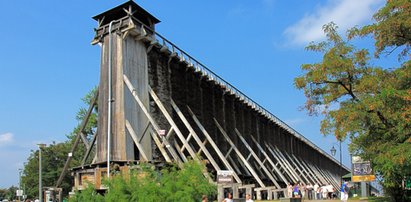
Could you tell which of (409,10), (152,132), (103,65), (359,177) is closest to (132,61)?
(103,65)

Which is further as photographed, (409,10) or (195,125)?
(195,125)

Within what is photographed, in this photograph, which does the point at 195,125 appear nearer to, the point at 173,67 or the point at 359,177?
the point at 173,67

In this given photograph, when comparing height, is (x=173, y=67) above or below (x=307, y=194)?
above

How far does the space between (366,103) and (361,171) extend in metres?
9.56

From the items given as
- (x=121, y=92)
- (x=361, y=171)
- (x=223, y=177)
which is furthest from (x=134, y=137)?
(x=361, y=171)

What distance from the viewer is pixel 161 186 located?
1738cm

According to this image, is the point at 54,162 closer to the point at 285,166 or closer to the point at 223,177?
the point at 285,166

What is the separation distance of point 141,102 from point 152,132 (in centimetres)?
224

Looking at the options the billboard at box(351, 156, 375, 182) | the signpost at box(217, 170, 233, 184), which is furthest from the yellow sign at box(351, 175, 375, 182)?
the signpost at box(217, 170, 233, 184)

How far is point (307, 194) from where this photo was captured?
1496 inches

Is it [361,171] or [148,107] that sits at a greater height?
[148,107]

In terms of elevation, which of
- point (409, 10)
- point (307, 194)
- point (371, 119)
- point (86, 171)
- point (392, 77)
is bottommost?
point (307, 194)

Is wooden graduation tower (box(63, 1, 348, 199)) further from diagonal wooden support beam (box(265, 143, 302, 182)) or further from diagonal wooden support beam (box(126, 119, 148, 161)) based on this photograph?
diagonal wooden support beam (box(265, 143, 302, 182))

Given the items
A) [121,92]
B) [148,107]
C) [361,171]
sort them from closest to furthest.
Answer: [361,171], [121,92], [148,107]
